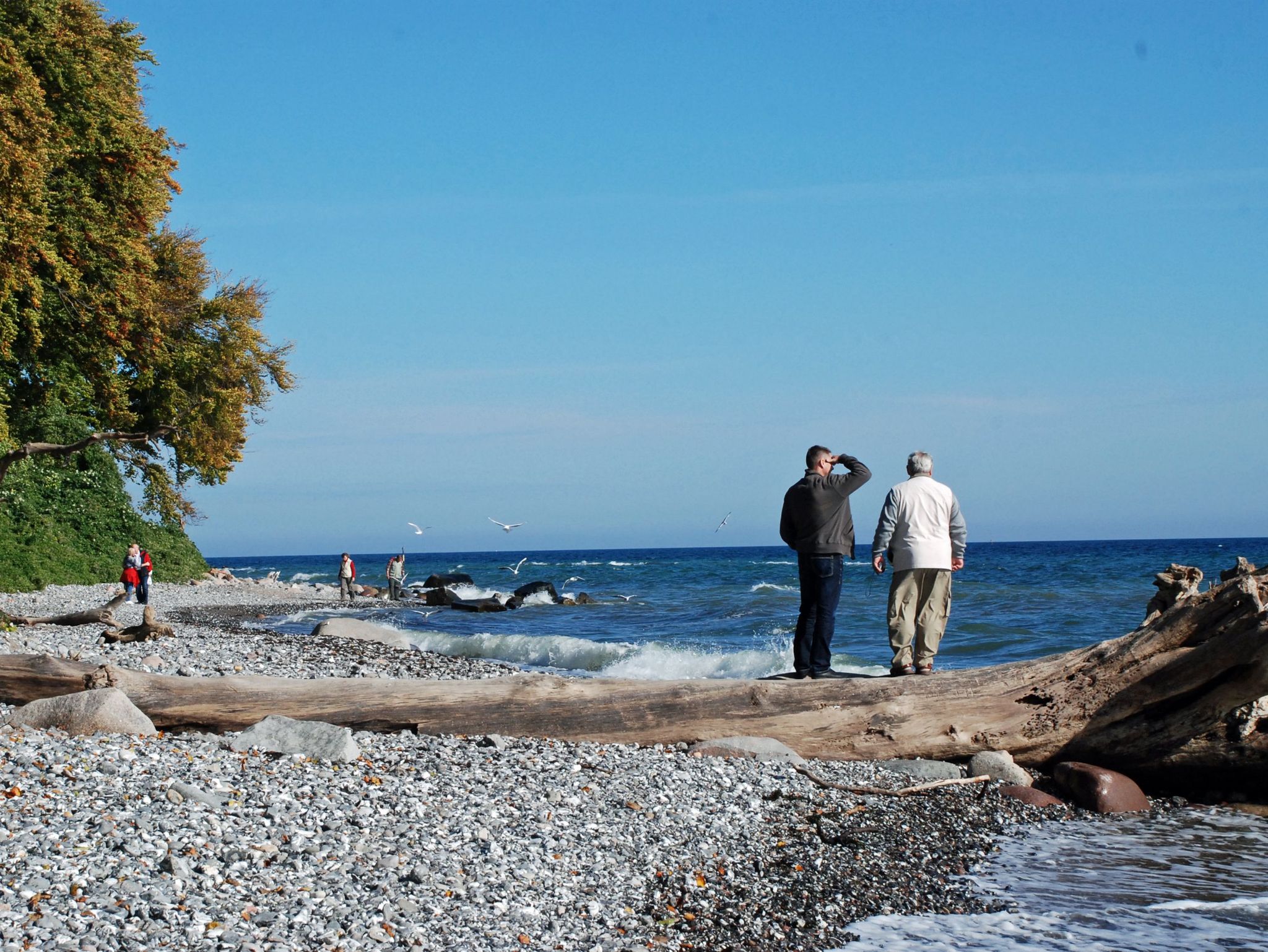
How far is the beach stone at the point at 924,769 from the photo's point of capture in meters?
8.45

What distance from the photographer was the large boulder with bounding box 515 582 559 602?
140 feet

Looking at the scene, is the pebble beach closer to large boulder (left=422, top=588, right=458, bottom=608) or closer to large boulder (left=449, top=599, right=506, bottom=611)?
large boulder (left=449, top=599, right=506, bottom=611)

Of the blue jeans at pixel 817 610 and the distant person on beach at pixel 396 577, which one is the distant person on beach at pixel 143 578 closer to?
the distant person on beach at pixel 396 577

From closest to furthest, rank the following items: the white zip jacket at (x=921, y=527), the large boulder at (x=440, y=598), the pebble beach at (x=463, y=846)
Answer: the pebble beach at (x=463, y=846)
the white zip jacket at (x=921, y=527)
the large boulder at (x=440, y=598)

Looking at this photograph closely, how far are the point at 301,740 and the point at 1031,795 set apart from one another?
5.53 metres

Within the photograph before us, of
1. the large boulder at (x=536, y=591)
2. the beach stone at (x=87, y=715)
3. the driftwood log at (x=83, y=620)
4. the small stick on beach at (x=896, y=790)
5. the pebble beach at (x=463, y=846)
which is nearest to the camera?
the pebble beach at (x=463, y=846)

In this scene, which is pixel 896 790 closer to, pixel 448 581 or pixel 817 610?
pixel 817 610

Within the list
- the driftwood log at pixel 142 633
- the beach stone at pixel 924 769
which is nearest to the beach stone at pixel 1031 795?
the beach stone at pixel 924 769

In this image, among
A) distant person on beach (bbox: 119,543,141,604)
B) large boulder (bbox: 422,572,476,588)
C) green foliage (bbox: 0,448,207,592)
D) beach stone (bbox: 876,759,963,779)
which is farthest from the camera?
large boulder (bbox: 422,572,476,588)

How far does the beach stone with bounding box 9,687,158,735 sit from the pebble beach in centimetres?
15

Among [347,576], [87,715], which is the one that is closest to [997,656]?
[87,715]

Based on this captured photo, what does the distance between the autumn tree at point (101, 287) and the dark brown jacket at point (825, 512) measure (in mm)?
12109

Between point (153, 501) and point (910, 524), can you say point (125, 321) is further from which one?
point (910, 524)

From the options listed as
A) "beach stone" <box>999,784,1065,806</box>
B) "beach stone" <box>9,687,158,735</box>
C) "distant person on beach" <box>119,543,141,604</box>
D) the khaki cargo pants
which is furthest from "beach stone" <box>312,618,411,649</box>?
"beach stone" <box>999,784,1065,806</box>
